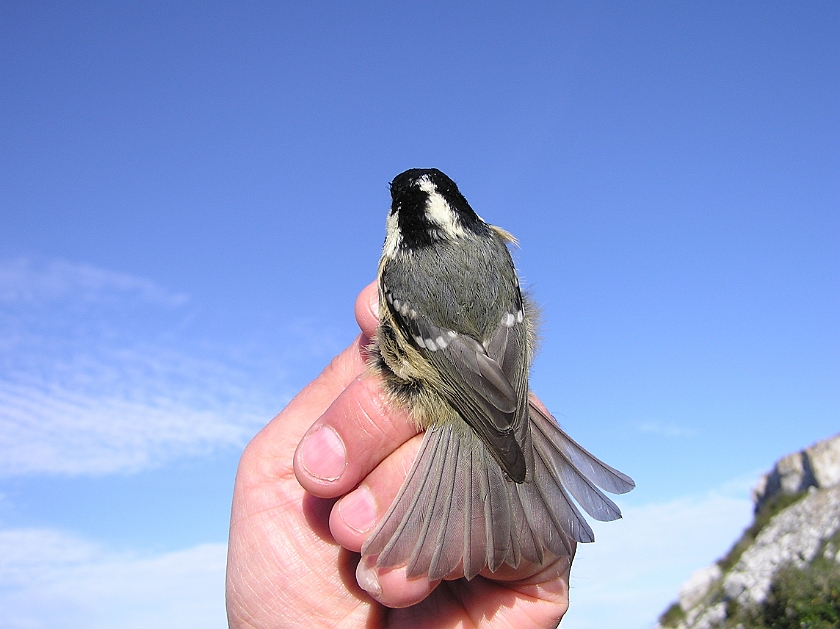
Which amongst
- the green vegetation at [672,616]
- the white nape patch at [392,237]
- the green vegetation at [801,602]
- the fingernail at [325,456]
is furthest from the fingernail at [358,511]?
the green vegetation at [672,616]

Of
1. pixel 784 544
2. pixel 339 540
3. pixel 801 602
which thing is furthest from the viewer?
pixel 784 544

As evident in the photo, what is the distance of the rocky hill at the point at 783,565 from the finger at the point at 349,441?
12.9 metres

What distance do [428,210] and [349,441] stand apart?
1.12 metres

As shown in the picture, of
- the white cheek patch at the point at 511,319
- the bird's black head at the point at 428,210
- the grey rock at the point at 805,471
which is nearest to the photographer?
the white cheek patch at the point at 511,319

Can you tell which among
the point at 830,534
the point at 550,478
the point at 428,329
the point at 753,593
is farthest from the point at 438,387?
the point at 830,534

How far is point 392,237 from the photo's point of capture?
9.76 feet

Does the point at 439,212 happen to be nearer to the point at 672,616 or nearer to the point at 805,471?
the point at 672,616

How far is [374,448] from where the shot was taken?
2521mm

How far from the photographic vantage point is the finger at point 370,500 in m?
2.36

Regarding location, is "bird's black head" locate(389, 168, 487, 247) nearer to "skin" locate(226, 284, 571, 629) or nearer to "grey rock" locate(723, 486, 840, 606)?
"skin" locate(226, 284, 571, 629)

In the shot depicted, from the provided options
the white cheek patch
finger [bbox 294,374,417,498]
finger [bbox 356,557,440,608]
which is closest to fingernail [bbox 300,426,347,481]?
finger [bbox 294,374,417,498]

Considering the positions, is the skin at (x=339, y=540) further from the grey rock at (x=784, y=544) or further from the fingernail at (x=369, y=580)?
the grey rock at (x=784, y=544)

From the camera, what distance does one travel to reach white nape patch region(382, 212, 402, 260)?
289 cm

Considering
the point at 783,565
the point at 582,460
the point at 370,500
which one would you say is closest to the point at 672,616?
the point at 783,565
